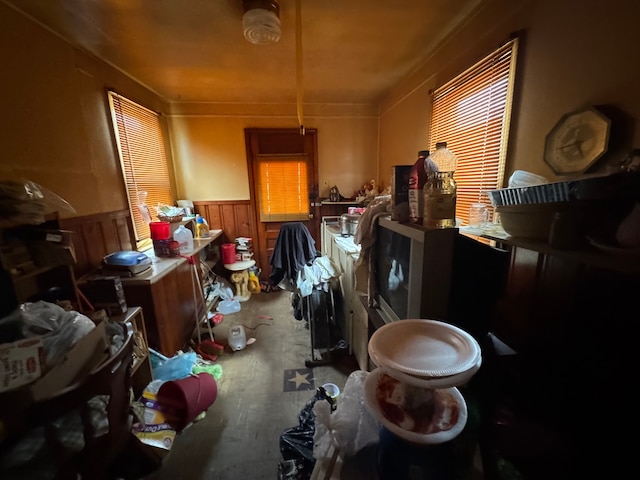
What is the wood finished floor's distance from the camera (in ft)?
4.49

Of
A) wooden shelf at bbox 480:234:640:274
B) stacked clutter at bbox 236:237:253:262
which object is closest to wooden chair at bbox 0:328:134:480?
wooden shelf at bbox 480:234:640:274

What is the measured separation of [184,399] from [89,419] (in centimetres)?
80

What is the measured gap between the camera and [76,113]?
70.9 inches

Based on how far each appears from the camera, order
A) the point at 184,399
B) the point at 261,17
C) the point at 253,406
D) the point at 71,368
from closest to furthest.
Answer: the point at 71,368 < the point at 261,17 < the point at 184,399 < the point at 253,406

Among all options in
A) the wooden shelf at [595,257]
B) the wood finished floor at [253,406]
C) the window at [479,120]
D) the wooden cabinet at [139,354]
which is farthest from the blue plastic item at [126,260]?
the window at [479,120]

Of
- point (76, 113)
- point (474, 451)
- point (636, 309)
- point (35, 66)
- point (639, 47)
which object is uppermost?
point (35, 66)

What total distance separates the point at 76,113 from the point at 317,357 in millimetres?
2593

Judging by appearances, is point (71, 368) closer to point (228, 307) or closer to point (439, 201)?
point (439, 201)

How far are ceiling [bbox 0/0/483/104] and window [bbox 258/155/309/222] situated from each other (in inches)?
39.0

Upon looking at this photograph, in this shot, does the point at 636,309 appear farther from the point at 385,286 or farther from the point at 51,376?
the point at 51,376

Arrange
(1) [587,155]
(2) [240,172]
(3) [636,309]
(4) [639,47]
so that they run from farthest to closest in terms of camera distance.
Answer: (2) [240,172] < (1) [587,155] < (4) [639,47] < (3) [636,309]

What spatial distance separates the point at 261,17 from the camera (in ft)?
4.68

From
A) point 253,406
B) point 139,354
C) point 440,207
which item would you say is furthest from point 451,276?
point 139,354

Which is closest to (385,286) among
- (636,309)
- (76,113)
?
(636,309)
